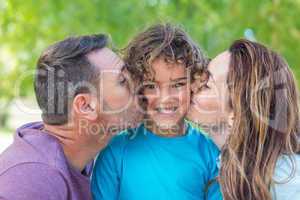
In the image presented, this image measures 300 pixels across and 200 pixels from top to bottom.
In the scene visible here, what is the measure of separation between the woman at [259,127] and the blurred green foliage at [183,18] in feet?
5.32

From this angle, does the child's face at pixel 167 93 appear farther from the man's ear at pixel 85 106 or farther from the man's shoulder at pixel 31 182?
the man's shoulder at pixel 31 182

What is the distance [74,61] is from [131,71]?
264 mm

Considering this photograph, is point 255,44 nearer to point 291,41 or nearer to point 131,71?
point 131,71

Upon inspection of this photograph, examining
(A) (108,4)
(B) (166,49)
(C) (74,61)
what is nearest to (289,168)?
(B) (166,49)

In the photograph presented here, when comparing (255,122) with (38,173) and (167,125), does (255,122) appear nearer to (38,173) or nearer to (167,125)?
(167,125)

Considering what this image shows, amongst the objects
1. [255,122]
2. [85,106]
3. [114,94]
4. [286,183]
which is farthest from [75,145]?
[286,183]

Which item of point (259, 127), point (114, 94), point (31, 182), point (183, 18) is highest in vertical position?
point (183, 18)

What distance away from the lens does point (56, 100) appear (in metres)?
2.41

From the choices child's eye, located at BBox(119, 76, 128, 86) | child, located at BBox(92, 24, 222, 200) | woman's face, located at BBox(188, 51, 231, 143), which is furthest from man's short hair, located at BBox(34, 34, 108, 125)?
woman's face, located at BBox(188, 51, 231, 143)

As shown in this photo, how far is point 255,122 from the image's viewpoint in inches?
78.6

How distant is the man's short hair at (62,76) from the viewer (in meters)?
2.38

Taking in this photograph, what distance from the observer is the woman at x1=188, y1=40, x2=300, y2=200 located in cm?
194

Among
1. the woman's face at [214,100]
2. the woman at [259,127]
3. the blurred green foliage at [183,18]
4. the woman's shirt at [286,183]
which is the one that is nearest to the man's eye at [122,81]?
the woman's face at [214,100]

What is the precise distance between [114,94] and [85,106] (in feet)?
0.46
